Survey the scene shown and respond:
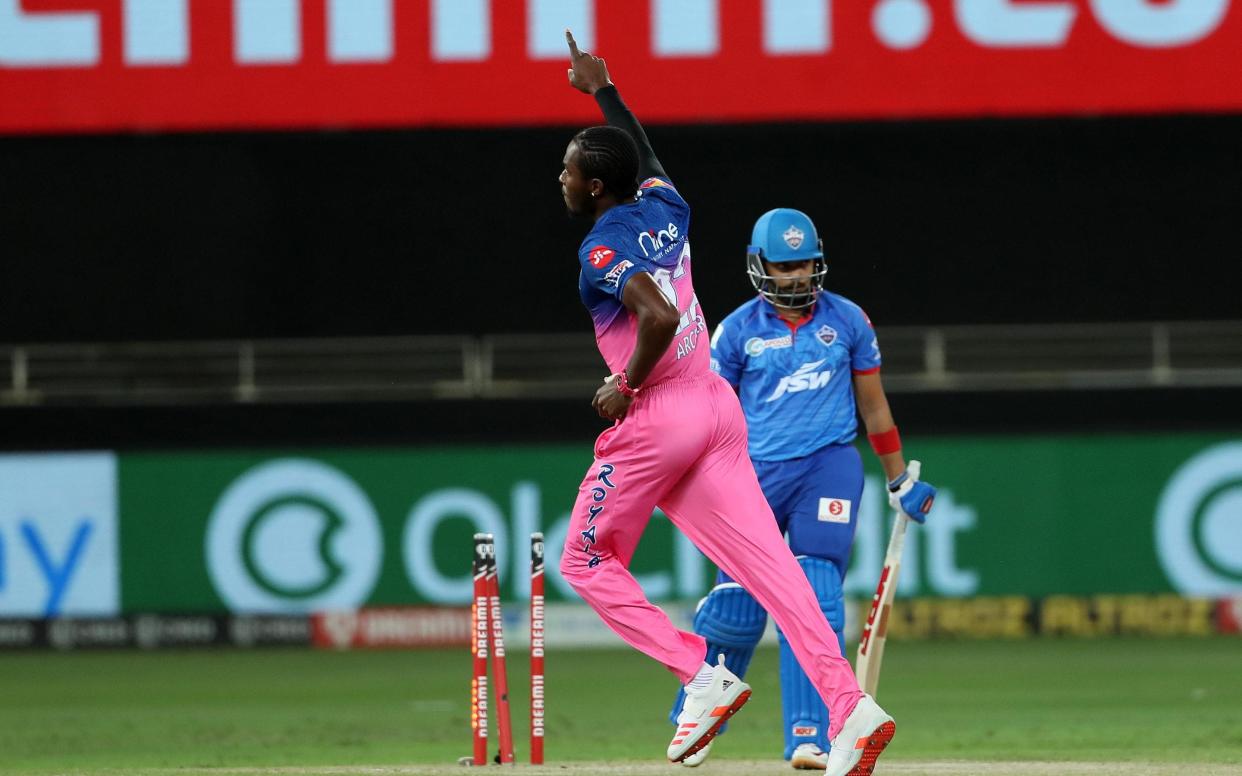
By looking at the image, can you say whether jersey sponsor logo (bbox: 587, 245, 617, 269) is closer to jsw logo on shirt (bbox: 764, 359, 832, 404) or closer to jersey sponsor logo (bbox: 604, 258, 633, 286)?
jersey sponsor logo (bbox: 604, 258, 633, 286)

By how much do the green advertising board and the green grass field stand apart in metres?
0.55

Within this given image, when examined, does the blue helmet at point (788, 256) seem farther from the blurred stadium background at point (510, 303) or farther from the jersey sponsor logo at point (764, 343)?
the blurred stadium background at point (510, 303)

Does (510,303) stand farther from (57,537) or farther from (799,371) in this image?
(799,371)

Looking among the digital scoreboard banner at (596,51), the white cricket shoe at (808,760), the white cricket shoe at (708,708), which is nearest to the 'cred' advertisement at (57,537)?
the digital scoreboard banner at (596,51)

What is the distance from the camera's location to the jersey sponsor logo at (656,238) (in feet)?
19.0

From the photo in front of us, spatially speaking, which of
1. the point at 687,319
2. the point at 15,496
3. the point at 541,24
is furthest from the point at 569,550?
the point at 541,24

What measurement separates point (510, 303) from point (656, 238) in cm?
1508

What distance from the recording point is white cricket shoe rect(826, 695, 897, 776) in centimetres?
567

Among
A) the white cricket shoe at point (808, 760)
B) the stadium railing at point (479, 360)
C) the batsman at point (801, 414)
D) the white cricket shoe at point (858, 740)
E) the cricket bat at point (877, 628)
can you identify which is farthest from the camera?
the stadium railing at point (479, 360)

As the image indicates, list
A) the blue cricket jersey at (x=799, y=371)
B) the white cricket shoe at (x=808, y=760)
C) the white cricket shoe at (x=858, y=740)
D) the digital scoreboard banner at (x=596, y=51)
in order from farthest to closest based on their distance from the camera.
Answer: the digital scoreboard banner at (x=596, y=51)
the blue cricket jersey at (x=799, y=371)
the white cricket shoe at (x=808, y=760)
the white cricket shoe at (x=858, y=740)

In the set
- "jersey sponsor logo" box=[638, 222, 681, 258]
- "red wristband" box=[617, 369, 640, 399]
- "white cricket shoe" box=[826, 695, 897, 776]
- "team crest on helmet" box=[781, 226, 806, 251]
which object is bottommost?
"white cricket shoe" box=[826, 695, 897, 776]

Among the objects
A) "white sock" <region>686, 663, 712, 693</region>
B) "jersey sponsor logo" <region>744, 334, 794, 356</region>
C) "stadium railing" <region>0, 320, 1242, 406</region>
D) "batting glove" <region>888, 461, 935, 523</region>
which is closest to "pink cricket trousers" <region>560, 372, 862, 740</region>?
"white sock" <region>686, 663, 712, 693</region>

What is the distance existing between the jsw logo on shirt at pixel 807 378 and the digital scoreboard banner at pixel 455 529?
26.0ft

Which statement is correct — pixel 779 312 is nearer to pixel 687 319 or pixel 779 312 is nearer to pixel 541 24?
pixel 687 319
